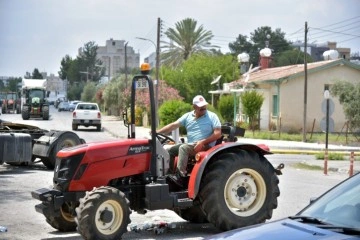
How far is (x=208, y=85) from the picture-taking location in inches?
2426

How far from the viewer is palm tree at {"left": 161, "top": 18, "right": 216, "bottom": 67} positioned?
74875 mm

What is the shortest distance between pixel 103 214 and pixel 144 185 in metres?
0.91

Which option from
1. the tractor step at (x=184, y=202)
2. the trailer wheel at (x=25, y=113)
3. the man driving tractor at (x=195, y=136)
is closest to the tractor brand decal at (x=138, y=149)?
the man driving tractor at (x=195, y=136)

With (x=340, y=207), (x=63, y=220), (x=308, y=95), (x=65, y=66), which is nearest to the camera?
(x=340, y=207)

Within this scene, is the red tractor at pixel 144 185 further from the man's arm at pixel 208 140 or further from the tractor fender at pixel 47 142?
the tractor fender at pixel 47 142

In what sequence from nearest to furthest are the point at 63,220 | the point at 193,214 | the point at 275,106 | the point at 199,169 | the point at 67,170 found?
the point at 67,170, the point at 199,169, the point at 63,220, the point at 193,214, the point at 275,106

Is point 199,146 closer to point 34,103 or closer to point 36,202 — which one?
point 36,202

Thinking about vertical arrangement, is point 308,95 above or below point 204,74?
below

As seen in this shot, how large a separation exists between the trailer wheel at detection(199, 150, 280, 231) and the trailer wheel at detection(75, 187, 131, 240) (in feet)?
4.13

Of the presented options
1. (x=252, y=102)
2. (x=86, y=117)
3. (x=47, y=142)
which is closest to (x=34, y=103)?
(x=86, y=117)

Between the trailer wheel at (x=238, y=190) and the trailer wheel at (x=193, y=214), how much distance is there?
2.45ft

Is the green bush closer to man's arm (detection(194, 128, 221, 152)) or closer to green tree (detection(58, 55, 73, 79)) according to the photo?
man's arm (detection(194, 128, 221, 152))

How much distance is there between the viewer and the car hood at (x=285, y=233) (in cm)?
494

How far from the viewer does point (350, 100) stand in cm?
3772
